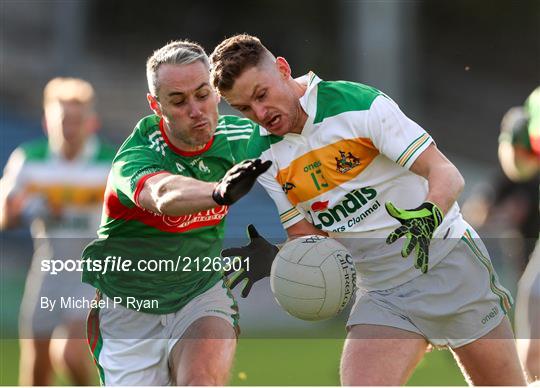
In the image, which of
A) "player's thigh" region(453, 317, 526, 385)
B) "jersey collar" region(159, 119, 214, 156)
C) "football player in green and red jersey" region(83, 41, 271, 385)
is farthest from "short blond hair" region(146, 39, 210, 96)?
"player's thigh" region(453, 317, 526, 385)

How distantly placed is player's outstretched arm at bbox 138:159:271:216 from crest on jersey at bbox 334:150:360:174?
0.50 m

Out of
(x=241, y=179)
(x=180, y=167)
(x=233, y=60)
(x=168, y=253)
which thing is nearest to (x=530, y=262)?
(x=168, y=253)

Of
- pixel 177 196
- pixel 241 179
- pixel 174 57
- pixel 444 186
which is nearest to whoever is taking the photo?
pixel 241 179

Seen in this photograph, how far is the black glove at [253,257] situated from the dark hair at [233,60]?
747 millimetres

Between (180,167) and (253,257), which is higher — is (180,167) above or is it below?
above

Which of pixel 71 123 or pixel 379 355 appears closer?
pixel 379 355

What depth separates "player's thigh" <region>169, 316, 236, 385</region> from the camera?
471 cm

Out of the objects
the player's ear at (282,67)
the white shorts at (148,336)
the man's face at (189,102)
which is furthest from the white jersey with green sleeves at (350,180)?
the white shorts at (148,336)

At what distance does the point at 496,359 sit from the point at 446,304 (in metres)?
0.31

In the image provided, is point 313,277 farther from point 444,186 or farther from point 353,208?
point 444,186

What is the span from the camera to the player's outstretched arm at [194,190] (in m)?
4.13

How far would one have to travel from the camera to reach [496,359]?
4508 mm

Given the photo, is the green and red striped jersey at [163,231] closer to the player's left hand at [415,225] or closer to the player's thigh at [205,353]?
the player's thigh at [205,353]

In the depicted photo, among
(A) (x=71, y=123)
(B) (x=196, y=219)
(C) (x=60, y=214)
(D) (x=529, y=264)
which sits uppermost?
(B) (x=196, y=219)
